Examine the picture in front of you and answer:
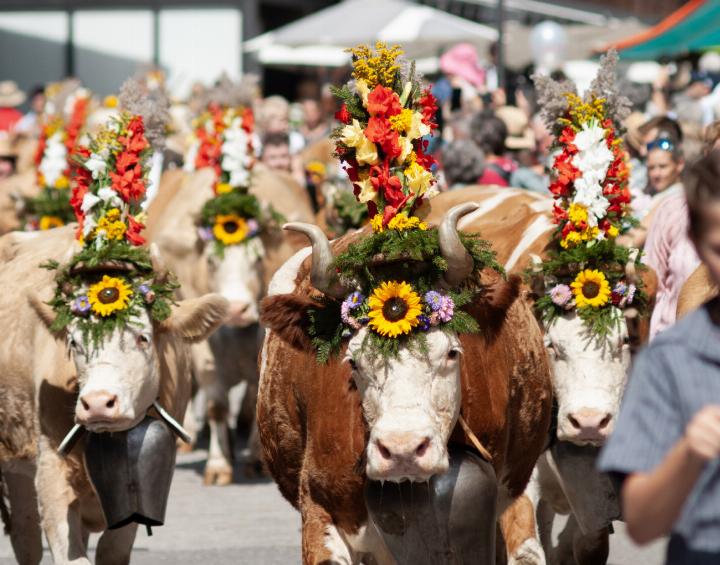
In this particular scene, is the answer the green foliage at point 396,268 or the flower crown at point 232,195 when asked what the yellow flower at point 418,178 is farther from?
the flower crown at point 232,195

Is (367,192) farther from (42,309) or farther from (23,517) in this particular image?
(23,517)

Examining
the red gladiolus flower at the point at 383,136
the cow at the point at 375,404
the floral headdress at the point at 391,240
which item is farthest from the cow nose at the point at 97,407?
the red gladiolus flower at the point at 383,136

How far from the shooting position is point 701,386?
3459 millimetres

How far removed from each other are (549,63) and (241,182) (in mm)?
6855

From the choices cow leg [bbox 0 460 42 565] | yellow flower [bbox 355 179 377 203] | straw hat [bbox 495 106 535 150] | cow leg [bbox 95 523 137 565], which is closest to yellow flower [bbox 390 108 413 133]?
yellow flower [bbox 355 179 377 203]

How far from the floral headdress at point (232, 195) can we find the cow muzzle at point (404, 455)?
253 inches

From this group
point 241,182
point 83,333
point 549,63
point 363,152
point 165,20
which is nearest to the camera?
point 363,152

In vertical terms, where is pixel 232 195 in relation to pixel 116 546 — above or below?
above

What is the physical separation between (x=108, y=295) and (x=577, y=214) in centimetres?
205

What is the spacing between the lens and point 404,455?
5.36 m

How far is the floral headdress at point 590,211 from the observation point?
736 cm

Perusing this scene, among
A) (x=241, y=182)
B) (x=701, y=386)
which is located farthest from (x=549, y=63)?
(x=701, y=386)

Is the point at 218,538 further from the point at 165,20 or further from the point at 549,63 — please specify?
the point at 165,20

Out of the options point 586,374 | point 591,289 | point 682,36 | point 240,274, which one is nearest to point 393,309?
point 586,374
